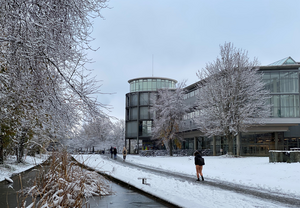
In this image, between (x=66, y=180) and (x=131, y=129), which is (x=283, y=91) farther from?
(x=66, y=180)

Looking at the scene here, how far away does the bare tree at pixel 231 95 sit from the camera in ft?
103

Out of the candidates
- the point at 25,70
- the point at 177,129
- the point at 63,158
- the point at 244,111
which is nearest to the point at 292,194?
the point at 63,158

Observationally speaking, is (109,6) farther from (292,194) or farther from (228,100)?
(228,100)

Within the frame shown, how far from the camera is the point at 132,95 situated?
7212 cm

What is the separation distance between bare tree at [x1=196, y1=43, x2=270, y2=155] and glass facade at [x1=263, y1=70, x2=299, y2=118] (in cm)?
745

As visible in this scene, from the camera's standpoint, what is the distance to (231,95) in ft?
104

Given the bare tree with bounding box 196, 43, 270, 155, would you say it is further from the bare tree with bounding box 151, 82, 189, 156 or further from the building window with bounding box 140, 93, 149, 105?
the building window with bounding box 140, 93, 149, 105

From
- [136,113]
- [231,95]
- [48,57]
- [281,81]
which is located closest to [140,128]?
[136,113]

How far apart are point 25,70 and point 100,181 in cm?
447

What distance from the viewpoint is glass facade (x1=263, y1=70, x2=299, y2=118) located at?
133 feet

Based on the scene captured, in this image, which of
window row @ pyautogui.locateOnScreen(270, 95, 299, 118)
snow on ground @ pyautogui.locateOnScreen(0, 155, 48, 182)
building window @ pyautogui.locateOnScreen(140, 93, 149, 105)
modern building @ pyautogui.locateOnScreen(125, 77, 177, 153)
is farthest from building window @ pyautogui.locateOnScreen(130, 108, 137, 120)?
snow on ground @ pyautogui.locateOnScreen(0, 155, 48, 182)

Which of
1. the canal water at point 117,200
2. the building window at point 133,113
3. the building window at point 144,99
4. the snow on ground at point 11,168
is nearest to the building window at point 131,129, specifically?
the building window at point 133,113

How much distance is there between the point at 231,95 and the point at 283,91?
13460 mm

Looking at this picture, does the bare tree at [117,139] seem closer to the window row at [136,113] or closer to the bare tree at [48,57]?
the window row at [136,113]
